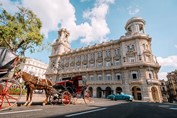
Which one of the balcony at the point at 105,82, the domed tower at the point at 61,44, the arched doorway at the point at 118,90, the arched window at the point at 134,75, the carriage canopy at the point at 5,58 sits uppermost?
the domed tower at the point at 61,44

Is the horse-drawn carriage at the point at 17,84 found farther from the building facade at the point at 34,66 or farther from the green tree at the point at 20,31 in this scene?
the building facade at the point at 34,66

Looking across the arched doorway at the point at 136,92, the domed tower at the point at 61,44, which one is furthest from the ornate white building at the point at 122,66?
the domed tower at the point at 61,44

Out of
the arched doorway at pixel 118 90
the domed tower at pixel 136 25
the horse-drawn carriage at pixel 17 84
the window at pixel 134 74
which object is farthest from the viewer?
the domed tower at pixel 136 25

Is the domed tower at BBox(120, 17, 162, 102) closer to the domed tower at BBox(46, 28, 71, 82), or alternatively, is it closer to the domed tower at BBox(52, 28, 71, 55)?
the domed tower at BBox(46, 28, 71, 82)

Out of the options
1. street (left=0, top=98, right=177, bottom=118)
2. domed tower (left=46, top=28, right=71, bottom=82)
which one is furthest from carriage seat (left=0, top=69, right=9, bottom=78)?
domed tower (left=46, top=28, right=71, bottom=82)

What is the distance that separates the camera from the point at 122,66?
1131 inches

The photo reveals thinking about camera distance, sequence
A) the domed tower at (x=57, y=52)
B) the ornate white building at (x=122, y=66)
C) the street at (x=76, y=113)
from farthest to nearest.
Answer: the domed tower at (x=57, y=52), the ornate white building at (x=122, y=66), the street at (x=76, y=113)

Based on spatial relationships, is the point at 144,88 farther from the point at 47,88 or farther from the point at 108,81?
the point at 47,88

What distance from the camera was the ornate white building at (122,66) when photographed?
87.0ft

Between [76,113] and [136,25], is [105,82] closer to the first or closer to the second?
[136,25]

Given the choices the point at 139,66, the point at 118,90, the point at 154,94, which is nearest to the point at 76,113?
the point at 139,66

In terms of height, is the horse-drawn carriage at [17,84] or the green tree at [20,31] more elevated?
the green tree at [20,31]

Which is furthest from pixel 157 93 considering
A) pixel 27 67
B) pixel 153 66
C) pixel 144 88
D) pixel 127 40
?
pixel 27 67

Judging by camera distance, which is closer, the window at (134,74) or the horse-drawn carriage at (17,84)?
the horse-drawn carriage at (17,84)
